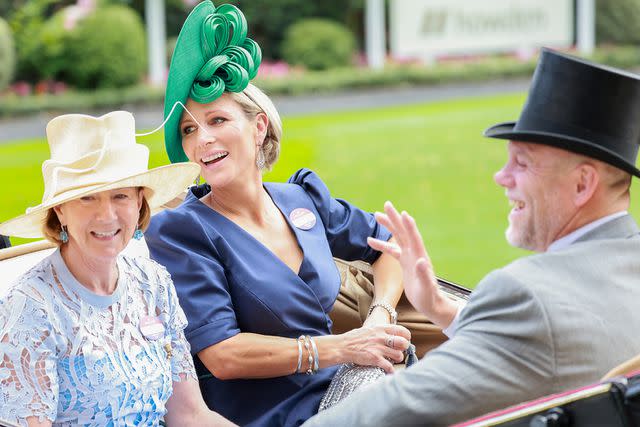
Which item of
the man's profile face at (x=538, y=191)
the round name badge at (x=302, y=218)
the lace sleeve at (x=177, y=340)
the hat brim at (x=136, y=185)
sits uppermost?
the man's profile face at (x=538, y=191)

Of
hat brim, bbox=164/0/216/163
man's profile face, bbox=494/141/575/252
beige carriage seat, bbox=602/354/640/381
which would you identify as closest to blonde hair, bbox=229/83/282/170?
hat brim, bbox=164/0/216/163

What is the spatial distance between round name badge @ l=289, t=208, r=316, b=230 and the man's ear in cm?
129

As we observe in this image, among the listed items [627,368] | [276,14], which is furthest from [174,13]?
[627,368]

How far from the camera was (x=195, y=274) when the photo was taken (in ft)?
9.66

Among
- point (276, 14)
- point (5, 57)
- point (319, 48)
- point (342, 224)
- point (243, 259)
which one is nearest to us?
point (243, 259)

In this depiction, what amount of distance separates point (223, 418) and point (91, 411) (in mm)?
423

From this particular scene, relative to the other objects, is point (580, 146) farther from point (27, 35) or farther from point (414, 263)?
point (27, 35)

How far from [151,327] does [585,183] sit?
3.85 feet

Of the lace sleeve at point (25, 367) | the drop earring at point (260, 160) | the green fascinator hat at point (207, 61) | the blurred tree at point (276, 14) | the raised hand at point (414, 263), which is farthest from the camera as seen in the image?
the blurred tree at point (276, 14)

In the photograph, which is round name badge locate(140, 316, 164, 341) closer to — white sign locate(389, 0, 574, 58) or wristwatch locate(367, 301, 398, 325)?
wristwatch locate(367, 301, 398, 325)

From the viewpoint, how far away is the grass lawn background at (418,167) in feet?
31.2

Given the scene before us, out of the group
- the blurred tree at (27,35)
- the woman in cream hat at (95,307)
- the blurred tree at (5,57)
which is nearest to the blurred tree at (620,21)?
the blurred tree at (27,35)

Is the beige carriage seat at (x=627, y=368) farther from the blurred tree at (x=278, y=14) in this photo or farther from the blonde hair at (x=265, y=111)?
the blurred tree at (x=278, y=14)

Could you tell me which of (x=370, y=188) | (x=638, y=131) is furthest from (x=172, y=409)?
(x=370, y=188)
